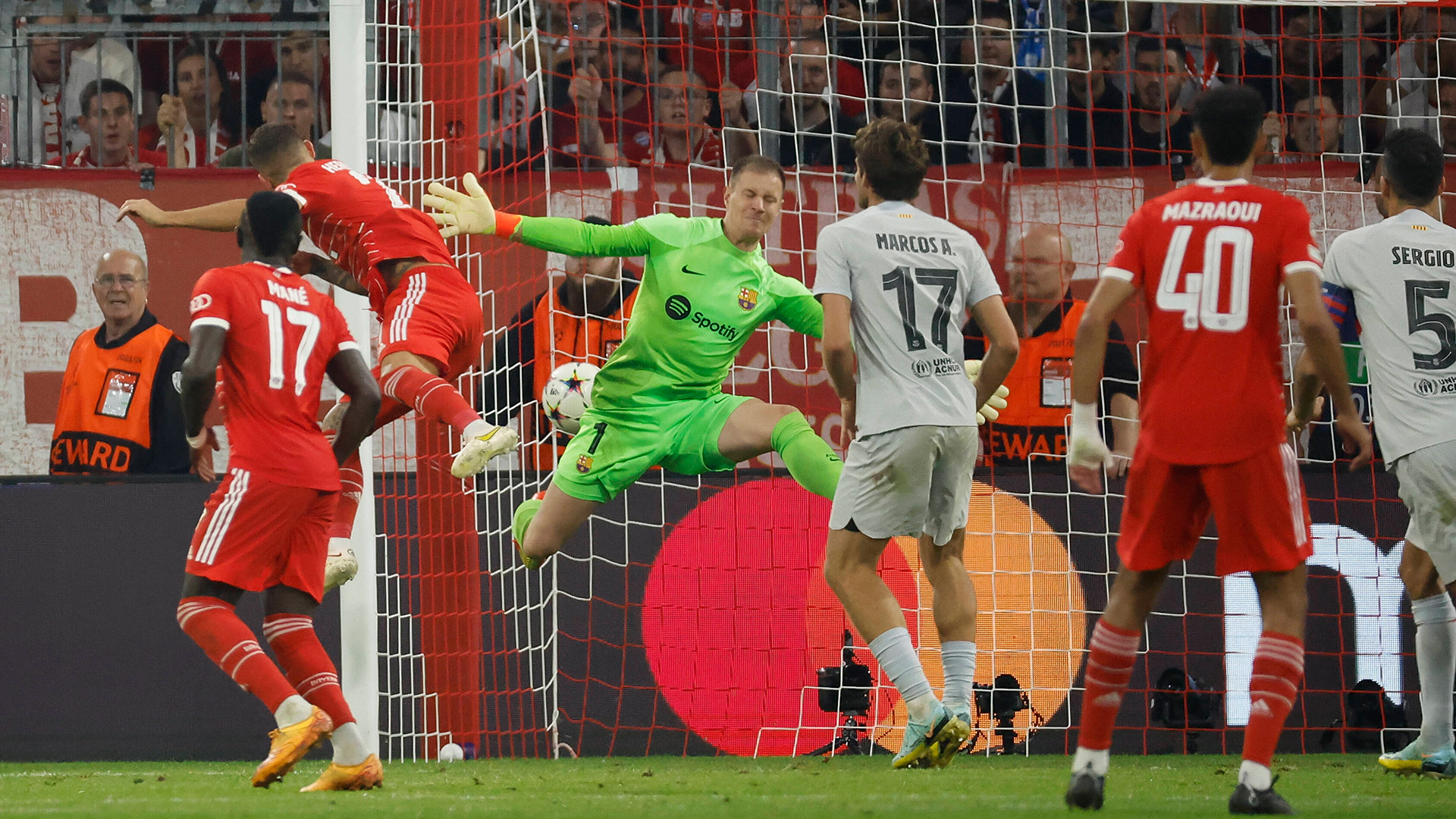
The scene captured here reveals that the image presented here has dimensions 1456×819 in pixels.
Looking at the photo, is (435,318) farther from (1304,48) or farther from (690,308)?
(1304,48)

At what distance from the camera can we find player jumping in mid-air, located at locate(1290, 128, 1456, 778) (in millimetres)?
5316

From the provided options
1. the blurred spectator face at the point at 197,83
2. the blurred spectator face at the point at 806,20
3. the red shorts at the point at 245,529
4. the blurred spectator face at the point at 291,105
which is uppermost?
the blurred spectator face at the point at 806,20

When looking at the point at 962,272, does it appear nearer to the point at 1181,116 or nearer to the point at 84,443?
the point at 1181,116

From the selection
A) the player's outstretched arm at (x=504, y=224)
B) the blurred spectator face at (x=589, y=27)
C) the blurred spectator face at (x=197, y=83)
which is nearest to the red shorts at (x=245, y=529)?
the player's outstretched arm at (x=504, y=224)

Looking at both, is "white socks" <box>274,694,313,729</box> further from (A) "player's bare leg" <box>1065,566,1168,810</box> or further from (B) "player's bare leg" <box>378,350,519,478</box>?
(A) "player's bare leg" <box>1065,566,1168,810</box>

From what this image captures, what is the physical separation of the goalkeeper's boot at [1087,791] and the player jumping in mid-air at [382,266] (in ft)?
9.32

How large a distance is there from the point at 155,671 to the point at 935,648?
12.7ft

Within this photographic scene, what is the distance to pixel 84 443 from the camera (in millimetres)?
8453

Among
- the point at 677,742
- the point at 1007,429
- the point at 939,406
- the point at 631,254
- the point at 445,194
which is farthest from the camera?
the point at 1007,429

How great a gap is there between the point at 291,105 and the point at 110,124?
43.8 inches

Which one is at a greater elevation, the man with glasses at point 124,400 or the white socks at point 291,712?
the man with glasses at point 124,400

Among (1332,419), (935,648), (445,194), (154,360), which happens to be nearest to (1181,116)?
(1332,419)

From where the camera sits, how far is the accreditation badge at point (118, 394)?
852 cm

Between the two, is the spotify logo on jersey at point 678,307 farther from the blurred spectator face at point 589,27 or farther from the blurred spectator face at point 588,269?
the blurred spectator face at point 589,27
